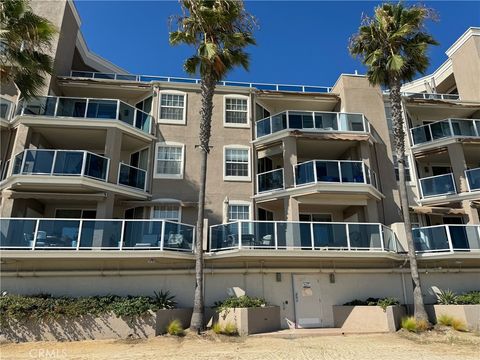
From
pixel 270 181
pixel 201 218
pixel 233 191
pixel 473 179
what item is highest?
pixel 473 179

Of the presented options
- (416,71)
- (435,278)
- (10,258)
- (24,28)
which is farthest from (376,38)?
(10,258)

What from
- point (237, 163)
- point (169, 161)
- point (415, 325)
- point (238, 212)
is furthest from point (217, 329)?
point (169, 161)

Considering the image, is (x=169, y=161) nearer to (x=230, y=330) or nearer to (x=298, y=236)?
(x=298, y=236)

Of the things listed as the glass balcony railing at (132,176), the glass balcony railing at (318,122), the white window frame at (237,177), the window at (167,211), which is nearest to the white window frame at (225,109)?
the white window frame at (237,177)

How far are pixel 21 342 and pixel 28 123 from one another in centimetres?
1056

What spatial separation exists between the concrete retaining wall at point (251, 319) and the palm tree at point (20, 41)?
12.5m

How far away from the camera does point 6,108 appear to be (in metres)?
19.0

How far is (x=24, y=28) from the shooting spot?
13000 millimetres

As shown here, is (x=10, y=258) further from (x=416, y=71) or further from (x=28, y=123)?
(x=416, y=71)

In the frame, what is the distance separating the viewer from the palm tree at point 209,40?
1609 centimetres

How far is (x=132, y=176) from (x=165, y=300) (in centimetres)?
695

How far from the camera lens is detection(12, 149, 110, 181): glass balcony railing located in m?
16.5

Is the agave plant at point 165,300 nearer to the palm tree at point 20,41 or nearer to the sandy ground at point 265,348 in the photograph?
the sandy ground at point 265,348

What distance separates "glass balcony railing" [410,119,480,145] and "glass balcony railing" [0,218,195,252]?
1692 cm
